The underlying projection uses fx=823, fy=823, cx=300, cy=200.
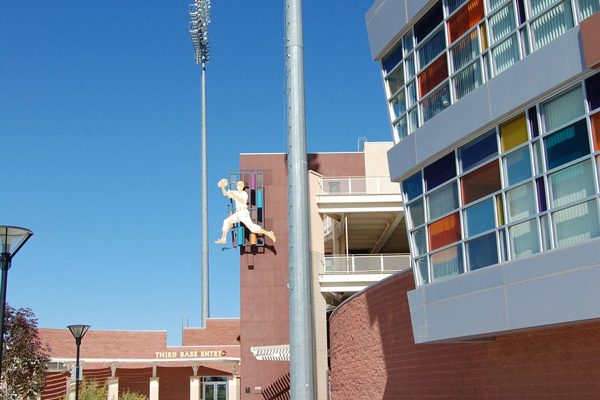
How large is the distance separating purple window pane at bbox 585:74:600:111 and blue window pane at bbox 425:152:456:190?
3.93 metres

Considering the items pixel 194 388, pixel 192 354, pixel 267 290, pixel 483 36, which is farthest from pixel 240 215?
pixel 483 36

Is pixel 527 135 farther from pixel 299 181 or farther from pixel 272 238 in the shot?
pixel 272 238

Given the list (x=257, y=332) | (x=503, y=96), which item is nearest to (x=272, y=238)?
(x=257, y=332)

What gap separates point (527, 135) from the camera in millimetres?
13453

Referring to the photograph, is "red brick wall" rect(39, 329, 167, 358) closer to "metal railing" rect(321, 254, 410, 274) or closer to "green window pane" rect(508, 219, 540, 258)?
"metal railing" rect(321, 254, 410, 274)

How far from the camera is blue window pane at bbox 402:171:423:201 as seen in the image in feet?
56.9

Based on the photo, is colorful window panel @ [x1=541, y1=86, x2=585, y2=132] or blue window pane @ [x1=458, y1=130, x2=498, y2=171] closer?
colorful window panel @ [x1=541, y1=86, x2=585, y2=132]

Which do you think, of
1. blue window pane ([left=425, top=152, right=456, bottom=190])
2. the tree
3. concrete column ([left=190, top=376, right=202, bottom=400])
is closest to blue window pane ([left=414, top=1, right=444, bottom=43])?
blue window pane ([left=425, top=152, right=456, bottom=190])

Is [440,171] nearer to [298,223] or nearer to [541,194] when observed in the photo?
[298,223]

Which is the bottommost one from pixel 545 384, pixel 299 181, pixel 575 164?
pixel 545 384

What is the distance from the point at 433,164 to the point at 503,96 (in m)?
3.02

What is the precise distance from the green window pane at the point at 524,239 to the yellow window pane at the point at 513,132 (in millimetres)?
1372

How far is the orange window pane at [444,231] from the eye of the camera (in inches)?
619

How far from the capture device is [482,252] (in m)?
14.7
